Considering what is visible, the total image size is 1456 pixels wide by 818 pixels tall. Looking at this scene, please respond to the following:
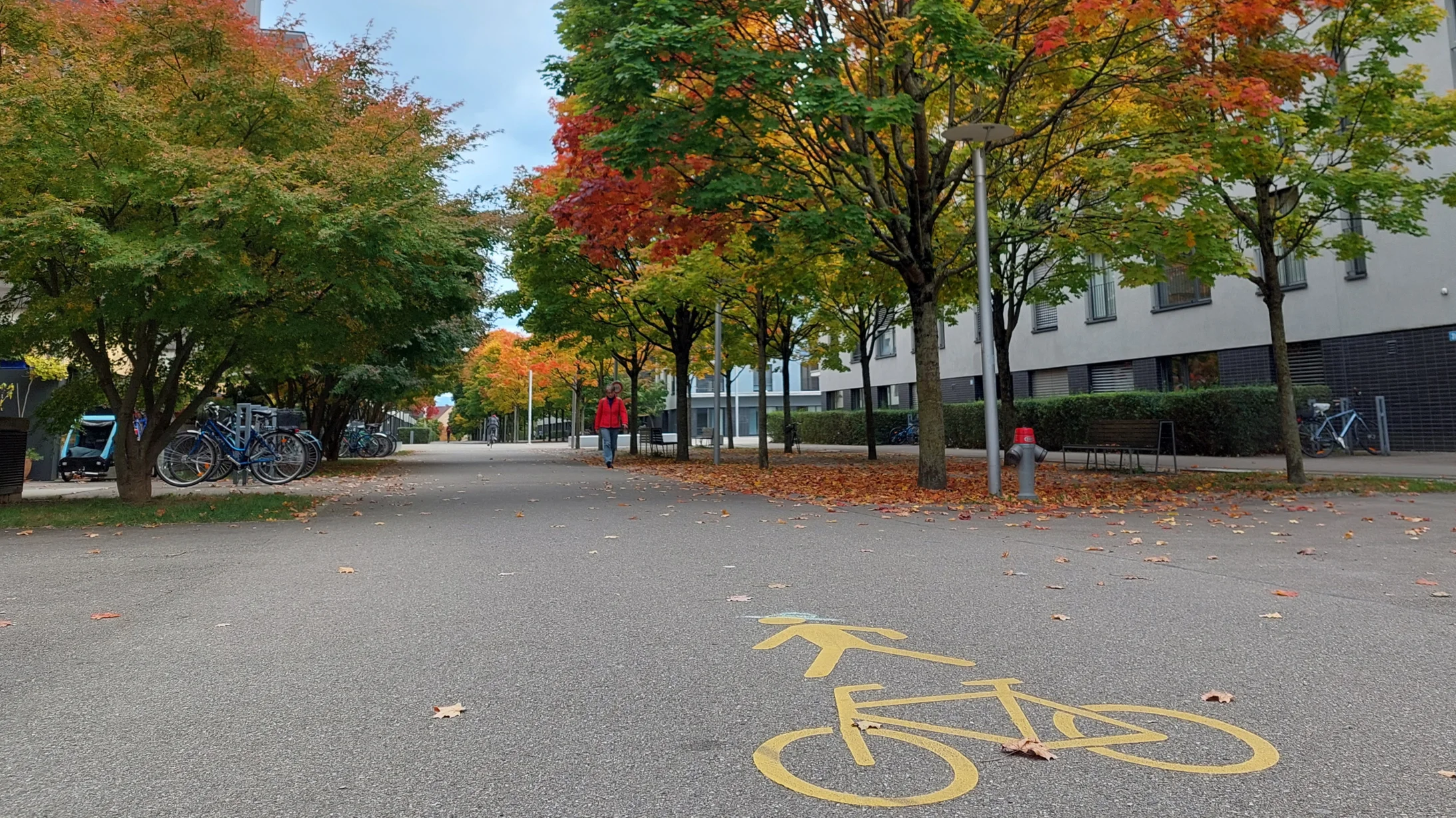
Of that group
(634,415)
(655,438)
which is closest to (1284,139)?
(655,438)

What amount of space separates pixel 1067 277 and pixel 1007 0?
667cm

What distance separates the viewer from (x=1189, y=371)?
82.3ft

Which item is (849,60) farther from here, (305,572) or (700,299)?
(305,572)

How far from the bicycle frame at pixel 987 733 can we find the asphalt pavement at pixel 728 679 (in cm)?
2

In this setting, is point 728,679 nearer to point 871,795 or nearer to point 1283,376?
point 871,795

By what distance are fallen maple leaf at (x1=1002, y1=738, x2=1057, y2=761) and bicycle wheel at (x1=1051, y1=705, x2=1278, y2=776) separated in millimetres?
149

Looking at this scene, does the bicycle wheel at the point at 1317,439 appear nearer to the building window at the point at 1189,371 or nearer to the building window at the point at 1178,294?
the building window at the point at 1189,371

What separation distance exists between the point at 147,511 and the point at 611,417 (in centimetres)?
1091

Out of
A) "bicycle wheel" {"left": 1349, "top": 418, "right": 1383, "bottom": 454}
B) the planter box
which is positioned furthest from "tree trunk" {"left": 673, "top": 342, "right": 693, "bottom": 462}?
"bicycle wheel" {"left": 1349, "top": 418, "right": 1383, "bottom": 454}

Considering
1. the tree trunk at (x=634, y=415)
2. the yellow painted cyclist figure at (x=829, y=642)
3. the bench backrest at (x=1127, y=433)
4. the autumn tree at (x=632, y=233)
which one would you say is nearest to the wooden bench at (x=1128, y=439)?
the bench backrest at (x=1127, y=433)

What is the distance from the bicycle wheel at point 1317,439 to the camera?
758 inches

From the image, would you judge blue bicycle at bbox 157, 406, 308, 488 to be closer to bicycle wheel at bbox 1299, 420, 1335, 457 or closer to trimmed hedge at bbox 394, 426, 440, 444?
Answer: bicycle wheel at bbox 1299, 420, 1335, 457

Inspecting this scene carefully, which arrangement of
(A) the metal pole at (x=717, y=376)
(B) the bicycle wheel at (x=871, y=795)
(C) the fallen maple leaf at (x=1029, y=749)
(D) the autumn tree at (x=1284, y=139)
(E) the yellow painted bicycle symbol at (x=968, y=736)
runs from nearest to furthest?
(B) the bicycle wheel at (x=871, y=795) < (E) the yellow painted bicycle symbol at (x=968, y=736) < (C) the fallen maple leaf at (x=1029, y=749) < (D) the autumn tree at (x=1284, y=139) < (A) the metal pole at (x=717, y=376)

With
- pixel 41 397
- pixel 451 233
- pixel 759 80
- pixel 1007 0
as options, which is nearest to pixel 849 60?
pixel 1007 0
